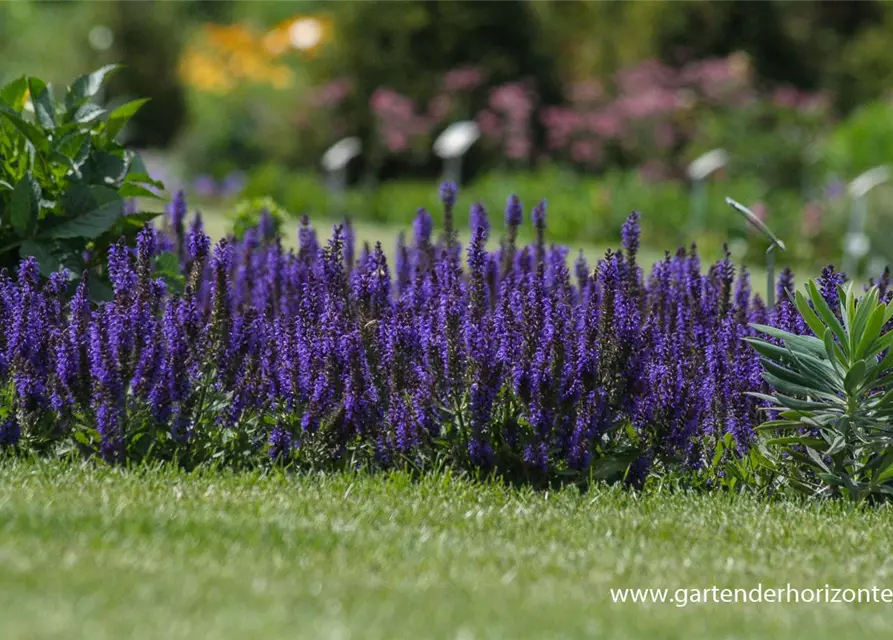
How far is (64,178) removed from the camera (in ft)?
20.3

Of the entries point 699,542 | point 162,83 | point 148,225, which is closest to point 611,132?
point 162,83

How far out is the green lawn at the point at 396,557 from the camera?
3.46 meters

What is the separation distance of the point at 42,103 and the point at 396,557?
3.27 meters

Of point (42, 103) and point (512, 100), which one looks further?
point (512, 100)

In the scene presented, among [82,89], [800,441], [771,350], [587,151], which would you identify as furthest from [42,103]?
[587,151]

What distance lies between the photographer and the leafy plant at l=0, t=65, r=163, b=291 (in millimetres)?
6062

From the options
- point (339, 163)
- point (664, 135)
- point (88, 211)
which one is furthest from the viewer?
point (664, 135)

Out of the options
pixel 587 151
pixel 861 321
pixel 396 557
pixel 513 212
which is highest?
pixel 587 151

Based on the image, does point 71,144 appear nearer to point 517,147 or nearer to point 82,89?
point 82,89

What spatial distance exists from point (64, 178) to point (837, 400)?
3490 millimetres

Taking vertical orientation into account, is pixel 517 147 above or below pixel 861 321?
above

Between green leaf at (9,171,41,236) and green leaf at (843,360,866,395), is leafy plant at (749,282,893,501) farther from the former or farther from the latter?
green leaf at (9,171,41,236)

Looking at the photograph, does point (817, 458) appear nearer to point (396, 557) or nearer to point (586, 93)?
point (396, 557)

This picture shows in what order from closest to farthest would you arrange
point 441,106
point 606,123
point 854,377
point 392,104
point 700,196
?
point 854,377 → point 700,196 → point 606,123 → point 392,104 → point 441,106
